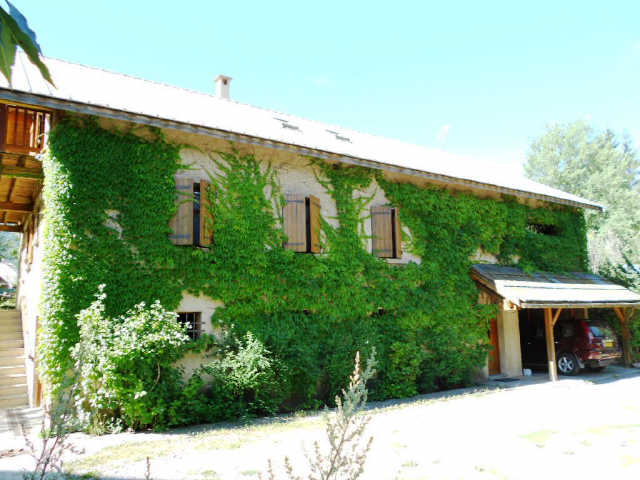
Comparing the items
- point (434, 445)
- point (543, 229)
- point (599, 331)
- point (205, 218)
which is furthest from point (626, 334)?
point (205, 218)

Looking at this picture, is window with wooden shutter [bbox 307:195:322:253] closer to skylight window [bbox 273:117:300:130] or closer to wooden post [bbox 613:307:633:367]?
skylight window [bbox 273:117:300:130]

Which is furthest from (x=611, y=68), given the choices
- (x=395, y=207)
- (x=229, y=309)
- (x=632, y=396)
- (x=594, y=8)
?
(x=229, y=309)

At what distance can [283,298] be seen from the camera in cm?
987

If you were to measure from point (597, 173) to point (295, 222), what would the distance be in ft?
108

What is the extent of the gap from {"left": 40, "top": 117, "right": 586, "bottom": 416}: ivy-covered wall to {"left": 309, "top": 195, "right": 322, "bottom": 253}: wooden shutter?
26 cm

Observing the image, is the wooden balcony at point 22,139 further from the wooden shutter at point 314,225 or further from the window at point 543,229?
the window at point 543,229

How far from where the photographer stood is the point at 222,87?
50.4 feet

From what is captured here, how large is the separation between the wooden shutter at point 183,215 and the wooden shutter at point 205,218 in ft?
0.76

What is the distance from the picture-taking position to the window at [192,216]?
8938 mm

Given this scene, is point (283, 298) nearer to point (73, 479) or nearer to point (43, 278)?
point (43, 278)

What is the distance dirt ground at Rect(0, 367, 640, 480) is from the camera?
17.3 feet

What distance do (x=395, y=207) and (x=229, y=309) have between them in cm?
548

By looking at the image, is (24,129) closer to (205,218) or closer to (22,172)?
(22,172)

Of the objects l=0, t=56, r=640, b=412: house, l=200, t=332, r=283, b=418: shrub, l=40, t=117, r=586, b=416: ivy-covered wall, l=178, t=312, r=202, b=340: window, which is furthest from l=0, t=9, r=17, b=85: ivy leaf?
l=178, t=312, r=202, b=340: window
